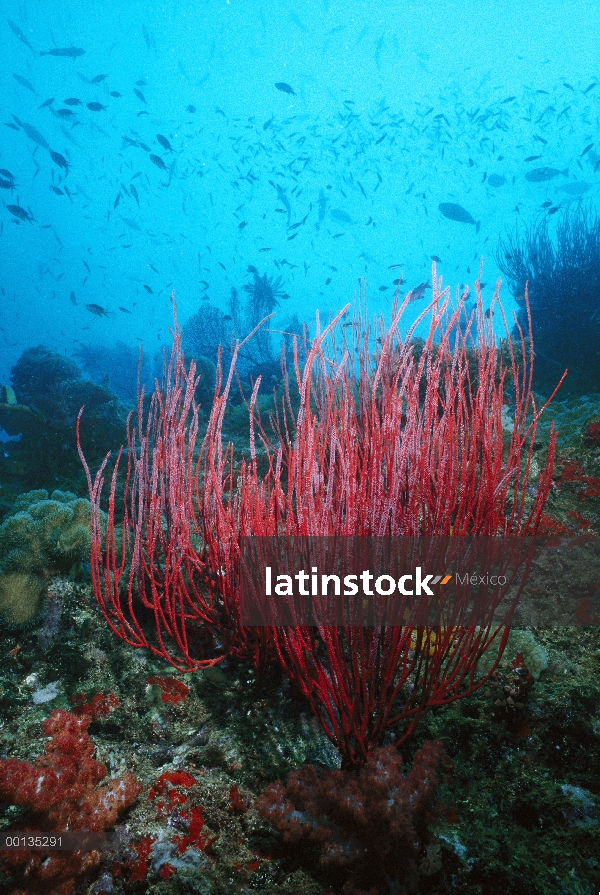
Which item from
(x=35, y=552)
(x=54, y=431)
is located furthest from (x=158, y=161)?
(x=35, y=552)

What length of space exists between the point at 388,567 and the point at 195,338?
58.1 feet

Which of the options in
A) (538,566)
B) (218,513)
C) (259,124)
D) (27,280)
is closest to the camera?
(218,513)

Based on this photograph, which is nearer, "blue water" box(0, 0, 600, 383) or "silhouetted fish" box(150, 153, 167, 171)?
"silhouetted fish" box(150, 153, 167, 171)

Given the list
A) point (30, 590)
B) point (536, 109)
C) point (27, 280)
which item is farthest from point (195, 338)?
point (27, 280)

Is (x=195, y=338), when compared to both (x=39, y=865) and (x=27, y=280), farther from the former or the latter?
(x=27, y=280)

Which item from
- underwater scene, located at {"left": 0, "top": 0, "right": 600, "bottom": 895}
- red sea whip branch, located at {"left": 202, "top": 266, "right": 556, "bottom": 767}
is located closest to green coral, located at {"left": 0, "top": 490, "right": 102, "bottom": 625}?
underwater scene, located at {"left": 0, "top": 0, "right": 600, "bottom": 895}

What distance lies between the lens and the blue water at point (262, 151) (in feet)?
182

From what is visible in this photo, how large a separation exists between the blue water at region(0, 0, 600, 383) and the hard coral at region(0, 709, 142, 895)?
173 ft

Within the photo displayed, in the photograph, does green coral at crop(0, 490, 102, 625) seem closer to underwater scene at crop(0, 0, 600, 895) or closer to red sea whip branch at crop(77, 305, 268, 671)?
underwater scene at crop(0, 0, 600, 895)

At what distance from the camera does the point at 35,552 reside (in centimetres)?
273

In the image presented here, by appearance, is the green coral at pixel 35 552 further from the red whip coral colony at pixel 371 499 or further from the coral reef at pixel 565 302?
the coral reef at pixel 565 302

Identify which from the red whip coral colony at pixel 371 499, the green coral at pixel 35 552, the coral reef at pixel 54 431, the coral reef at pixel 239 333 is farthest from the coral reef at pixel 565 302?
the coral reef at pixel 54 431

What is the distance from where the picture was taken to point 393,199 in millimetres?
79250

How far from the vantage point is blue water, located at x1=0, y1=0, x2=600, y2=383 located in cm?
5547
